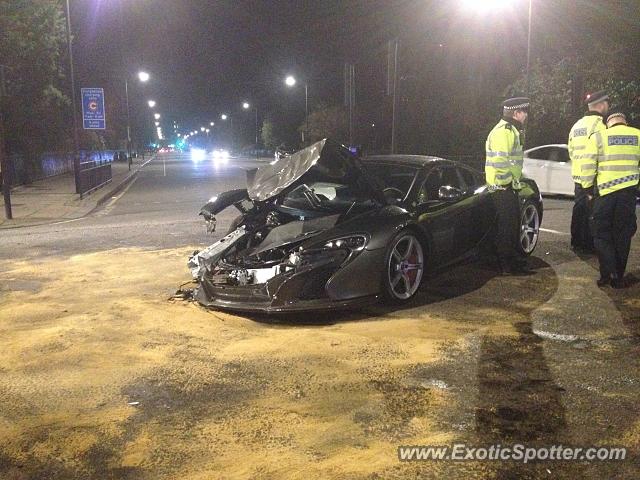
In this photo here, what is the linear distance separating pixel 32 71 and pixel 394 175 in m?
21.7

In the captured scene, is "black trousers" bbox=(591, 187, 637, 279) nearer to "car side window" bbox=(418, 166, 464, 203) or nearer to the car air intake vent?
"car side window" bbox=(418, 166, 464, 203)

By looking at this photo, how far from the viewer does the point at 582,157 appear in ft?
21.5

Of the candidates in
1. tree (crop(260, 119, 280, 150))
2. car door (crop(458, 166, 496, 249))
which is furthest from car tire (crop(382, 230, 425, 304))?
tree (crop(260, 119, 280, 150))

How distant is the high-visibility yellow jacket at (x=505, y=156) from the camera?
663 centimetres

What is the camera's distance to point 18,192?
2258 cm

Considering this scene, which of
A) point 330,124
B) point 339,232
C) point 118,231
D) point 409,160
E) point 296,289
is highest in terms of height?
point 330,124

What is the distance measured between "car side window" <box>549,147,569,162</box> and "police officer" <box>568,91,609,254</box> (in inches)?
318

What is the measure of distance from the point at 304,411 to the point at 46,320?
3005 millimetres

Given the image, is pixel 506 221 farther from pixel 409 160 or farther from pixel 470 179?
pixel 409 160

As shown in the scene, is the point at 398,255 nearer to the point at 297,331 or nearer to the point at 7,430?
the point at 297,331

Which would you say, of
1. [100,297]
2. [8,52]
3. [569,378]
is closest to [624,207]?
[569,378]

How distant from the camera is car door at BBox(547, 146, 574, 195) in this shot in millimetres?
15445

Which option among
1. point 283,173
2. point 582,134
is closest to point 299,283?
point 283,173

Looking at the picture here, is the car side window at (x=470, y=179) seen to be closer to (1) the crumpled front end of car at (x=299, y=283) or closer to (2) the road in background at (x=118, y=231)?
(1) the crumpled front end of car at (x=299, y=283)
